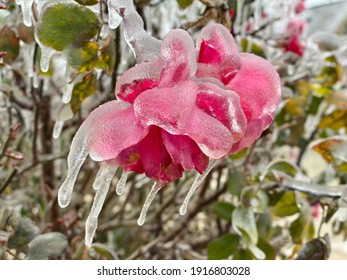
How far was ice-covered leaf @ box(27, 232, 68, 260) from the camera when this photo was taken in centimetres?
84

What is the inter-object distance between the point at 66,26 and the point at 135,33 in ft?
0.49

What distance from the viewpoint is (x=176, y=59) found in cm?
50

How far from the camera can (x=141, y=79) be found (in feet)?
1.65

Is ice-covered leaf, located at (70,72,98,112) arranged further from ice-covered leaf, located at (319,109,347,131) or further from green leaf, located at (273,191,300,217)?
ice-covered leaf, located at (319,109,347,131)

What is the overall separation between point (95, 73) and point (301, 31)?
3.11ft

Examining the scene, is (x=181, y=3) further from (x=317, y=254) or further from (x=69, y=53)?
(x=317, y=254)

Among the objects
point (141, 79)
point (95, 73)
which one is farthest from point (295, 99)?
point (141, 79)

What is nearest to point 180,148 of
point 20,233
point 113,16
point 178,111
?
point 178,111

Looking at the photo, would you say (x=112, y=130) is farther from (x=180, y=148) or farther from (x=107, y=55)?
(x=107, y=55)

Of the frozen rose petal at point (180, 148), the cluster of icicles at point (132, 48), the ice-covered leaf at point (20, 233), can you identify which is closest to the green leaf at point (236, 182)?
the ice-covered leaf at point (20, 233)

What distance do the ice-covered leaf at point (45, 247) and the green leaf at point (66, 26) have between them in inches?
12.8

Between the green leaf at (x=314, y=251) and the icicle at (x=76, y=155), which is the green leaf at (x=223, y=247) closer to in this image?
the green leaf at (x=314, y=251)

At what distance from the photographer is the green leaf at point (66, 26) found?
0.66 meters

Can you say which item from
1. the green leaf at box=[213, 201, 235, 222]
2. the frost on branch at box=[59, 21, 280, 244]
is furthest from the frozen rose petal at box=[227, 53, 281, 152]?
the green leaf at box=[213, 201, 235, 222]
